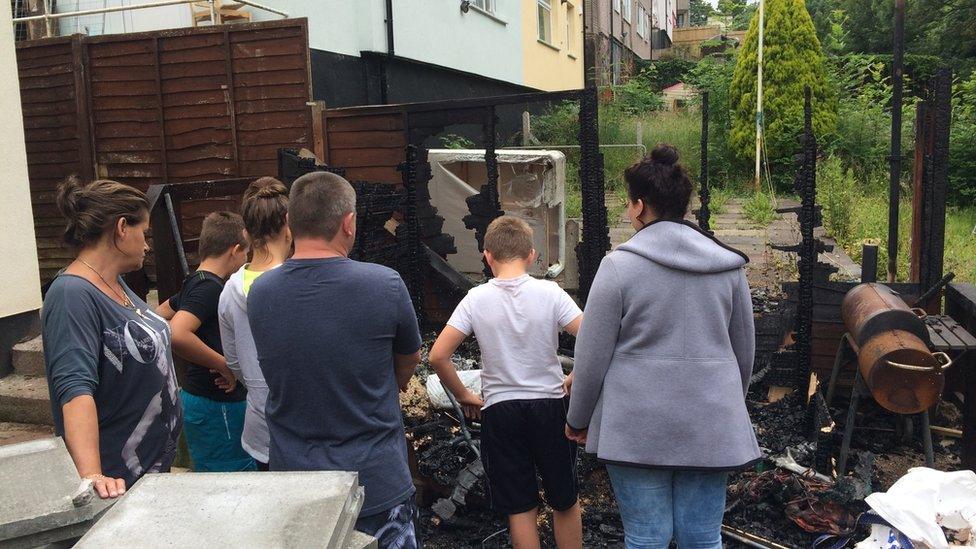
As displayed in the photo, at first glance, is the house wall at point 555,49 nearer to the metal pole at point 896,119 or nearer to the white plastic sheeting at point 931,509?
the metal pole at point 896,119

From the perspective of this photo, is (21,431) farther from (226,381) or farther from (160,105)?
(160,105)

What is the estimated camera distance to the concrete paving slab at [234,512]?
1433 mm

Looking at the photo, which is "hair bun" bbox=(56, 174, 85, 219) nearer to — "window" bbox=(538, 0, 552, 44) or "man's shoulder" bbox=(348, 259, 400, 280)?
Answer: "man's shoulder" bbox=(348, 259, 400, 280)

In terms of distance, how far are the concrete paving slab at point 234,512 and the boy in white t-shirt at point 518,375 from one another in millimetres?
1339

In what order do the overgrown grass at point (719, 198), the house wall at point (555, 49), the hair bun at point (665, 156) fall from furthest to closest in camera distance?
the house wall at point (555, 49) → the overgrown grass at point (719, 198) → the hair bun at point (665, 156)

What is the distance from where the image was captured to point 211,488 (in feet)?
5.36

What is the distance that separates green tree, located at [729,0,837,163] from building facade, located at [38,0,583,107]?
4516 mm

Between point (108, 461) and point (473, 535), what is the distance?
2.04m

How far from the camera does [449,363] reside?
122 inches

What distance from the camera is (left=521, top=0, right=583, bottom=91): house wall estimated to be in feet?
55.4

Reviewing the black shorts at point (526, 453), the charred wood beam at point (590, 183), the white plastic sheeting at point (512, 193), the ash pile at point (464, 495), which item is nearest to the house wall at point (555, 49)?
the white plastic sheeting at point (512, 193)

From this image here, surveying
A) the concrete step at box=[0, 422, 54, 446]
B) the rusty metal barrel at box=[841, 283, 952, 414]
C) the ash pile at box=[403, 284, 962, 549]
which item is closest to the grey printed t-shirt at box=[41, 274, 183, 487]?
the ash pile at box=[403, 284, 962, 549]

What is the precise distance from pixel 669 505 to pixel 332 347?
122 centimetres

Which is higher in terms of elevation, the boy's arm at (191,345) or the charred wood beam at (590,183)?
the charred wood beam at (590,183)
